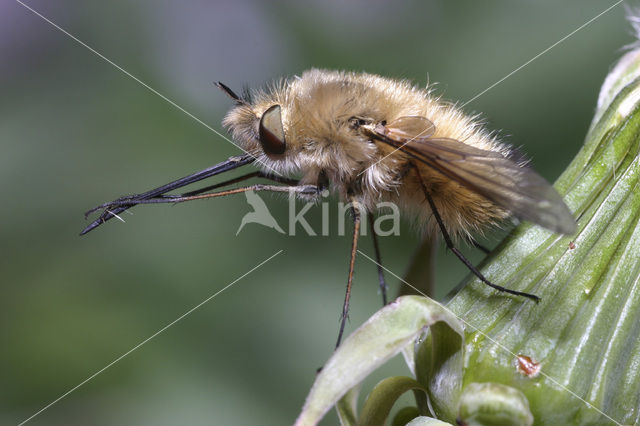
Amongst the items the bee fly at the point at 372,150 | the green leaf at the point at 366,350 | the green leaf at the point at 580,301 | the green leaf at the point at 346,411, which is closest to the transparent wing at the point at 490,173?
the bee fly at the point at 372,150

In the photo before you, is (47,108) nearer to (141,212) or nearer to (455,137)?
(141,212)

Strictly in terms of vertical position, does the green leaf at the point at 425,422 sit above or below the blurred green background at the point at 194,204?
below

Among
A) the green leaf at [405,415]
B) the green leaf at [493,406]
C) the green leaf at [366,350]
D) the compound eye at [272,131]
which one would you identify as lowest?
the green leaf at [493,406]

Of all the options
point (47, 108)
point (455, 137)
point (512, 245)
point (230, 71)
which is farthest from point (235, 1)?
point (512, 245)

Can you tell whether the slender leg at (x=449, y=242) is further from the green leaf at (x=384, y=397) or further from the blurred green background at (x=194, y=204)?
the blurred green background at (x=194, y=204)

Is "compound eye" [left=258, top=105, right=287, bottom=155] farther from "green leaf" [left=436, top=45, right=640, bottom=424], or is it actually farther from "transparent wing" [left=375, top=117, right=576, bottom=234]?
"green leaf" [left=436, top=45, right=640, bottom=424]

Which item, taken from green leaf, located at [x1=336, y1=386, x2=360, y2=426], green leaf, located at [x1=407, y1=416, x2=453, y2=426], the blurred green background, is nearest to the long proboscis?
green leaf, located at [x1=336, y1=386, x2=360, y2=426]
